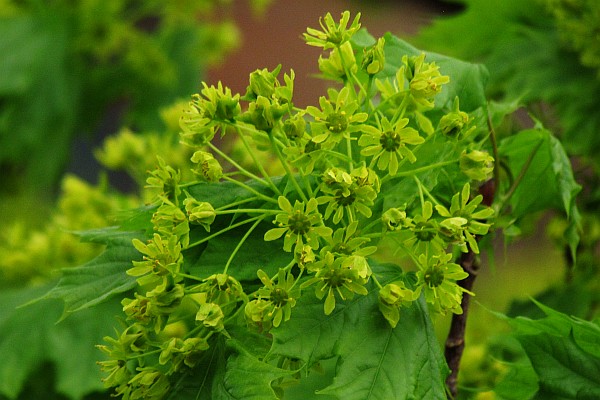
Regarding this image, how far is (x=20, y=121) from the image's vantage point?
1.61 m

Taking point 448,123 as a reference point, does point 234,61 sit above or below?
below

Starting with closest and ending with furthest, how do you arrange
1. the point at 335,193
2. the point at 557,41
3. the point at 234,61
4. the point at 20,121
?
the point at 335,193, the point at 557,41, the point at 20,121, the point at 234,61

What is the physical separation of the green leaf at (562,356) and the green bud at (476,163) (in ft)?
0.40

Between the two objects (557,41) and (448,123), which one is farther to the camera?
(557,41)

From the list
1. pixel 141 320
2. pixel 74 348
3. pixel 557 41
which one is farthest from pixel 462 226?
pixel 74 348

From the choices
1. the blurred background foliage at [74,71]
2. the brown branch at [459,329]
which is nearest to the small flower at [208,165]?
the brown branch at [459,329]

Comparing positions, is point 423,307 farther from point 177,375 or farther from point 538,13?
point 538,13

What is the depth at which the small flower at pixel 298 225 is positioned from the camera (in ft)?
1.67

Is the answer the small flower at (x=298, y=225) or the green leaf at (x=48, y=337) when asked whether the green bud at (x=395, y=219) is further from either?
the green leaf at (x=48, y=337)

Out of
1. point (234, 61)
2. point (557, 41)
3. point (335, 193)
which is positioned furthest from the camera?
point (234, 61)

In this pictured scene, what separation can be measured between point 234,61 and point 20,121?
4.83ft

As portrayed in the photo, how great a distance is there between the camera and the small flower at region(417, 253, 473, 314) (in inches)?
20.2

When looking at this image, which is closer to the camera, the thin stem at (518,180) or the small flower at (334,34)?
the small flower at (334,34)

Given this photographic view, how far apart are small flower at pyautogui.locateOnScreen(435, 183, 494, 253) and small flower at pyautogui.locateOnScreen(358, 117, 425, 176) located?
0.04 metres
